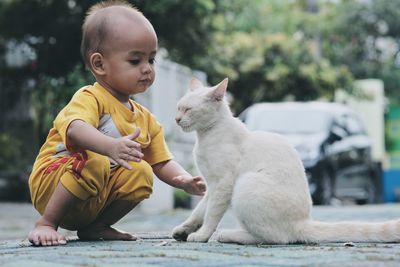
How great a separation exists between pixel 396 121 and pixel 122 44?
19971 millimetres

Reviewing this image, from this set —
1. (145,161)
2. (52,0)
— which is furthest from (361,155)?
(145,161)

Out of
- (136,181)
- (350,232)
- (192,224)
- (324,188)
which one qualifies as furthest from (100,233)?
(324,188)

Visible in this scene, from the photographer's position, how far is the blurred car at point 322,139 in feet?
37.7

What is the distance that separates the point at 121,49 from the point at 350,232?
1.38m

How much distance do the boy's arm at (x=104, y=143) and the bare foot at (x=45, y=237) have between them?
43cm

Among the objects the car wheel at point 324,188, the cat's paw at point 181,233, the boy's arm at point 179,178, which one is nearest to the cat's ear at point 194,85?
the boy's arm at point 179,178

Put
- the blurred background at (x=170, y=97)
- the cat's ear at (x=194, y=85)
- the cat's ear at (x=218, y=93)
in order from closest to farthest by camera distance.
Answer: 1. the cat's ear at (x=218, y=93)
2. the cat's ear at (x=194, y=85)
3. the blurred background at (x=170, y=97)

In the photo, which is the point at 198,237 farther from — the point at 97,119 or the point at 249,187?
the point at 97,119

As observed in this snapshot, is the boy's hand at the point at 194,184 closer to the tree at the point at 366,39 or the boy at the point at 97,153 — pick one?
the boy at the point at 97,153

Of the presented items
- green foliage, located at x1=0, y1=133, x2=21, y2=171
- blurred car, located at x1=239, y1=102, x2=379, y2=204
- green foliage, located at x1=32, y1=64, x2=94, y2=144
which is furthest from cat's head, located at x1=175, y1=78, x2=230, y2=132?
A: green foliage, located at x1=0, y1=133, x2=21, y2=171

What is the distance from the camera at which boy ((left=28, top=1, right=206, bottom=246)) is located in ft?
11.7

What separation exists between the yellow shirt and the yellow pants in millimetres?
75

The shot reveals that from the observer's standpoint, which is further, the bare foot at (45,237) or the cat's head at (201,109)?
the cat's head at (201,109)

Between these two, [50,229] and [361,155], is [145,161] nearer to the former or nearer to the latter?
[50,229]
